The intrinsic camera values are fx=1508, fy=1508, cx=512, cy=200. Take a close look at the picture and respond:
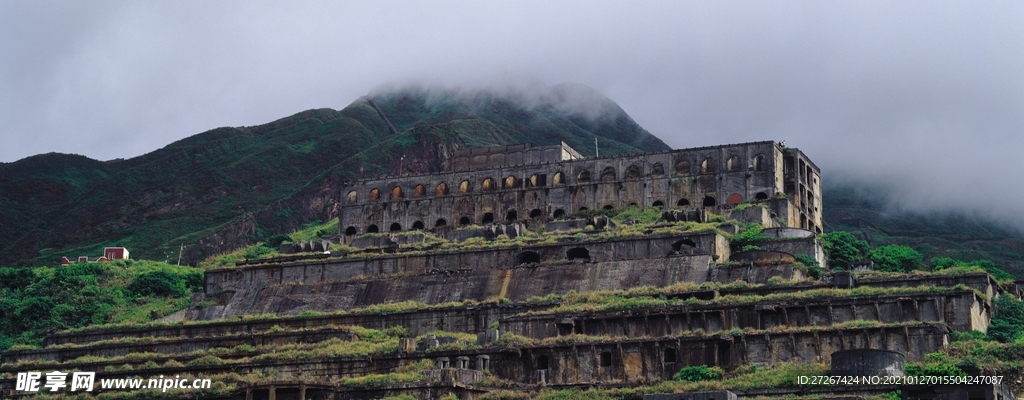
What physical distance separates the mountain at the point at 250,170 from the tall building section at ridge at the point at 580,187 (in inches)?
1272

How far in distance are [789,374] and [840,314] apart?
6.56 metres

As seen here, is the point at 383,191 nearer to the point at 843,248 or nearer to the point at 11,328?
the point at 11,328

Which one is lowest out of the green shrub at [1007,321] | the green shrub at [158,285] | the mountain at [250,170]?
the green shrub at [1007,321]

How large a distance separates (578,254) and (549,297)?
657 centimetres

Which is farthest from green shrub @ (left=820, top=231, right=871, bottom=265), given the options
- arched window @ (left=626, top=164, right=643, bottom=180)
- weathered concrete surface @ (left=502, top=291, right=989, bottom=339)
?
weathered concrete surface @ (left=502, top=291, right=989, bottom=339)

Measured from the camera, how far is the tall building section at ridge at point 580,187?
86625mm

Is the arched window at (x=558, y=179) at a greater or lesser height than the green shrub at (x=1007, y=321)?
greater

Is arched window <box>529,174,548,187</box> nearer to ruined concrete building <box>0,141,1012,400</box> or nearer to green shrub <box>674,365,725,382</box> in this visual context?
ruined concrete building <box>0,141,1012,400</box>

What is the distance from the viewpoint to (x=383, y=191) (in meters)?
95.3

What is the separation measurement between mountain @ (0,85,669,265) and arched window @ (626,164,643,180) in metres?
45.1

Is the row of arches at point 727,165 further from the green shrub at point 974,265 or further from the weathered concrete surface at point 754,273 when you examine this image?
the weathered concrete surface at point 754,273

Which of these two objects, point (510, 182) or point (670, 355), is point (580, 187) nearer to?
point (510, 182)

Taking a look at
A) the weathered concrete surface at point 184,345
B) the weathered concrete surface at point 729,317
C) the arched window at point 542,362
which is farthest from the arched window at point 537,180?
the arched window at point 542,362

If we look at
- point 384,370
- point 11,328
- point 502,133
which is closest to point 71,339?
point 11,328
